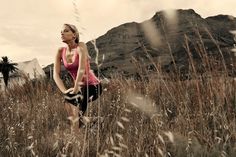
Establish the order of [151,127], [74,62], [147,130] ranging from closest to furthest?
[151,127] → [147,130] → [74,62]

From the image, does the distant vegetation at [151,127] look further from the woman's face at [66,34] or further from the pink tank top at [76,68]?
the woman's face at [66,34]

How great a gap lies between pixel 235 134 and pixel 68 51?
203 centimetres

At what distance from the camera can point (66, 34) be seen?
5.29 metres

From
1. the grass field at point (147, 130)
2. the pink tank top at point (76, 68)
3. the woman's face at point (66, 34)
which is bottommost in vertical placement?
the grass field at point (147, 130)

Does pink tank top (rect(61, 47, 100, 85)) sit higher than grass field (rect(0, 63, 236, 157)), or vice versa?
pink tank top (rect(61, 47, 100, 85))

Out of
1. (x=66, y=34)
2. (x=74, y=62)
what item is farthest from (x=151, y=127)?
(x=66, y=34)

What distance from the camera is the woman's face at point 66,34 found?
5.29 m

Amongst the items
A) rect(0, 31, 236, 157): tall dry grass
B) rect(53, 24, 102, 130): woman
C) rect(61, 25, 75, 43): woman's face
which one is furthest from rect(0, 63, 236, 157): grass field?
rect(61, 25, 75, 43): woman's face

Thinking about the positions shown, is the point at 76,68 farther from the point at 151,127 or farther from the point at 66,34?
the point at 151,127

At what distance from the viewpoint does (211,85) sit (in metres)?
5.35

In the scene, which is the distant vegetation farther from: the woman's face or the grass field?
the woman's face

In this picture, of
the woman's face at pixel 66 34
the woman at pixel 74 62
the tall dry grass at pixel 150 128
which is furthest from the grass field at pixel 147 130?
the woman's face at pixel 66 34

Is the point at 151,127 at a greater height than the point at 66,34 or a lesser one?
lesser

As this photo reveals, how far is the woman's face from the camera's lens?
529 centimetres
